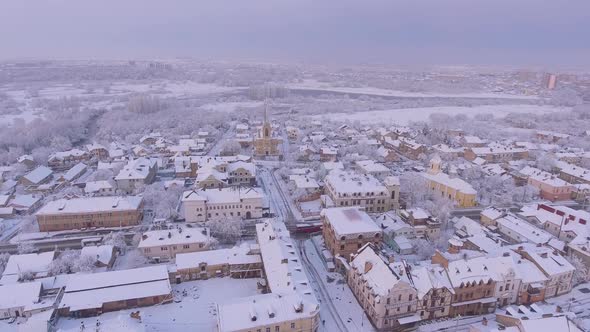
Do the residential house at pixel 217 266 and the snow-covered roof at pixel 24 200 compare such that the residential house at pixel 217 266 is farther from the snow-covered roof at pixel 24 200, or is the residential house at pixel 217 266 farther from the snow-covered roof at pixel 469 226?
the snow-covered roof at pixel 24 200

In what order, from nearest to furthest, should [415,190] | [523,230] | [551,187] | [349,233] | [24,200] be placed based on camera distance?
[349,233] < [523,230] < [24,200] < [415,190] < [551,187]

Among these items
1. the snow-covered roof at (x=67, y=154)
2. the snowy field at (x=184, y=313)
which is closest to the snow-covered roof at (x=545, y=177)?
the snowy field at (x=184, y=313)

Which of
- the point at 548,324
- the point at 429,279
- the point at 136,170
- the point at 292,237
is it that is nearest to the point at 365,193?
the point at 292,237

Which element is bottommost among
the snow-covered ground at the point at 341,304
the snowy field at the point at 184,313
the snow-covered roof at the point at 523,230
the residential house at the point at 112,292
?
the snow-covered ground at the point at 341,304

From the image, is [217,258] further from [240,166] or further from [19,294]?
[240,166]

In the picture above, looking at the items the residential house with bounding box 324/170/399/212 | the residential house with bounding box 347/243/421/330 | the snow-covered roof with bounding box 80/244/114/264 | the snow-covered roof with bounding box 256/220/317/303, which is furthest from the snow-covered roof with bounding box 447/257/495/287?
the snow-covered roof with bounding box 80/244/114/264
